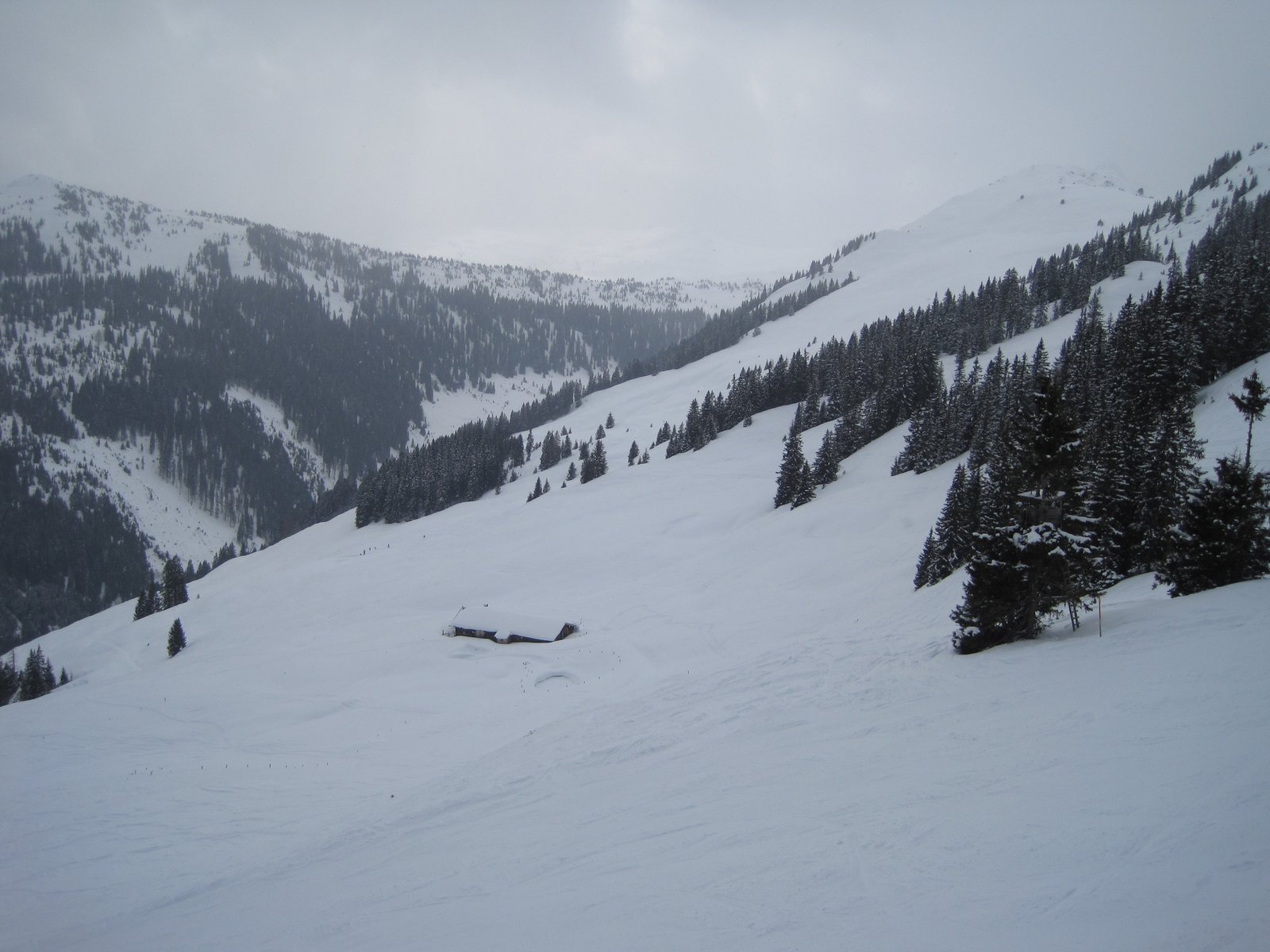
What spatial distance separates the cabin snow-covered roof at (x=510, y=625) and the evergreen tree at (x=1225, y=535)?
74.6 ft

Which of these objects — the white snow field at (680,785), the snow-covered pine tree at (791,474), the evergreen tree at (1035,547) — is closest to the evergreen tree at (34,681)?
the white snow field at (680,785)

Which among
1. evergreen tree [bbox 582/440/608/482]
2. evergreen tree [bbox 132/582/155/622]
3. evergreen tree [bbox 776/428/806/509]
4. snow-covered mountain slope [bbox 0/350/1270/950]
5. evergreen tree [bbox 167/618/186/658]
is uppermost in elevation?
evergreen tree [bbox 582/440/608/482]

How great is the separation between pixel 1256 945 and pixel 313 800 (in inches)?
650

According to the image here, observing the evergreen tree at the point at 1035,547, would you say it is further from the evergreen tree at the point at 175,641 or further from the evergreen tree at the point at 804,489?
the evergreen tree at the point at 175,641

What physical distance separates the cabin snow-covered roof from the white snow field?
1104 mm

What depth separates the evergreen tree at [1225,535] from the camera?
1561 centimetres

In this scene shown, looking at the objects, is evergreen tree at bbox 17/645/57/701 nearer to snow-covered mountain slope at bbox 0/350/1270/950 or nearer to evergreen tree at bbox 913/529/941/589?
snow-covered mountain slope at bbox 0/350/1270/950

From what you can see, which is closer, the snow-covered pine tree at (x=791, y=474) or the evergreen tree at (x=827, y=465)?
the snow-covered pine tree at (x=791, y=474)

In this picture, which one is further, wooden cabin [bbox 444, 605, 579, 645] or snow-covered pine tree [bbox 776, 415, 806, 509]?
snow-covered pine tree [bbox 776, 415, 806, 509]

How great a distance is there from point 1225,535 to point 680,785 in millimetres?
15911

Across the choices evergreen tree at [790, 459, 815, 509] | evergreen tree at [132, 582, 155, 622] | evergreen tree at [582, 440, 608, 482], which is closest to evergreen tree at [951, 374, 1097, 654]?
evergreen tree at [790, 459, 815, 509]

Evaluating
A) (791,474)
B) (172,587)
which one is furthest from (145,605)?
(791,474)

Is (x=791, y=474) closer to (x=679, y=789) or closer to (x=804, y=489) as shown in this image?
(x=804, y=489)

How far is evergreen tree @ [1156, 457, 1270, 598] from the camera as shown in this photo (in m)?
15.6
